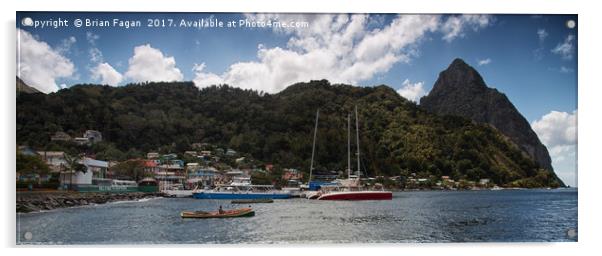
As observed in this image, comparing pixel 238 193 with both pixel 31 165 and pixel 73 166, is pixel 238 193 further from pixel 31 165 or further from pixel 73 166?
pixel 31 165

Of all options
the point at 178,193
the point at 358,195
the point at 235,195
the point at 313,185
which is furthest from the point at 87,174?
the point at 313,185

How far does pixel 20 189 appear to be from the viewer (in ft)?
27.8

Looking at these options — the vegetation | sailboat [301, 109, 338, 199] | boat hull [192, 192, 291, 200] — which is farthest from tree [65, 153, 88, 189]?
sailboat [301, 109, 338, 199]

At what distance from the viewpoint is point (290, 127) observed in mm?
23484

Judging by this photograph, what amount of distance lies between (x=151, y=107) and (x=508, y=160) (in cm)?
2091

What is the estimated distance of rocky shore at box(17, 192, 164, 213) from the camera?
919 cm

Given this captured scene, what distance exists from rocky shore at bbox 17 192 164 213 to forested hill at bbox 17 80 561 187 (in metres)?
1.09

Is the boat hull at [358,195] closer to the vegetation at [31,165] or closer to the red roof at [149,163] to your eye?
the red roof at [149,163]

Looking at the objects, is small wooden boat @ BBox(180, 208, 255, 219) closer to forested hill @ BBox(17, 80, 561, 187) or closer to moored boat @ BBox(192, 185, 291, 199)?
forested hill @ BBox(17, 80, 561, 187)

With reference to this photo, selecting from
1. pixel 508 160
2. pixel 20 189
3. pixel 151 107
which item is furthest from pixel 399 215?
pixel 508 160

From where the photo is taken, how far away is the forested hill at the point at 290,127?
17000mm

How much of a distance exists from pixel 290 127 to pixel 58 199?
39.1 feet

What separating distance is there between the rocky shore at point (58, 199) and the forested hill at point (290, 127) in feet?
3.57

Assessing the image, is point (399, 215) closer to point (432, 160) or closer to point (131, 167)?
point (131, 167)
